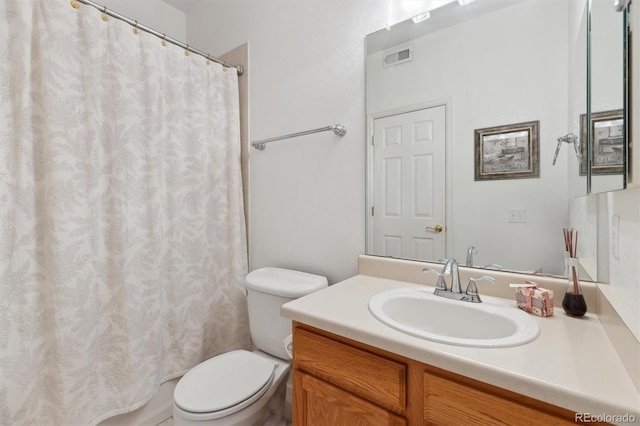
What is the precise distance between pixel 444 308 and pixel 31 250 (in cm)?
156

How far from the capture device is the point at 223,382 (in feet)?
4.01

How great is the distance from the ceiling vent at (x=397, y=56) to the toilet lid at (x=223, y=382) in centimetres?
149

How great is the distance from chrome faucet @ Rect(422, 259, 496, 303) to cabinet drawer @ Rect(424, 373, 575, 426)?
381 mm

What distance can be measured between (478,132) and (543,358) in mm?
786

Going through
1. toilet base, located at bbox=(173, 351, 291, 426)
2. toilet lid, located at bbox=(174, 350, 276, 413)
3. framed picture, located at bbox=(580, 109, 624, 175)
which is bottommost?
toilet base, located at bbox=(173, 351, 291, 426)

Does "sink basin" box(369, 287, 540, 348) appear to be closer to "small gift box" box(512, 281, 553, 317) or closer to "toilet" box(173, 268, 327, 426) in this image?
"small gift box" box(512, 281, 553, 317)

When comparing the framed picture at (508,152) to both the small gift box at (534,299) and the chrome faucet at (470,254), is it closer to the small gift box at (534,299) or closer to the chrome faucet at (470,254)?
the chrome faucet at (470,254)

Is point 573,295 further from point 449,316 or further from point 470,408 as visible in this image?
point 470,408

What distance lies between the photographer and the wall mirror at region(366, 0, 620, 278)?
3.17 ft

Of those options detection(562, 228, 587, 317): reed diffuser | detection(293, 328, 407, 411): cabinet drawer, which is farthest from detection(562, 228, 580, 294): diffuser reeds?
detection(293, 328, 407, 411): cabinet drawer

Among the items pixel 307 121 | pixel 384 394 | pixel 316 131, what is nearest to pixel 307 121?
pixel 307 121

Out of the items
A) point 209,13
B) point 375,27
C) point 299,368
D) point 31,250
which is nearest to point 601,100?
point 375,27

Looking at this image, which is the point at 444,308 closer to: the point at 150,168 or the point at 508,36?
the point at 508,36

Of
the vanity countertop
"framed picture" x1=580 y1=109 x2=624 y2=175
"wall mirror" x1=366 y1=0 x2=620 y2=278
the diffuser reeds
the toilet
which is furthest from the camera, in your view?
the toilet
